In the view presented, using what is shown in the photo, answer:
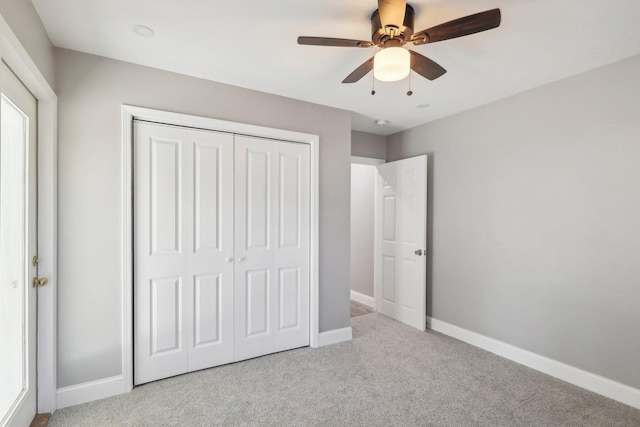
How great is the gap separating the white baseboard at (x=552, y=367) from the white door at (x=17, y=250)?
3675 mm

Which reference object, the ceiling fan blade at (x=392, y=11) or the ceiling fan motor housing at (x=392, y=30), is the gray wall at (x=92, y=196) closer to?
the ceiling fan motor housing at (x=392, y=30)

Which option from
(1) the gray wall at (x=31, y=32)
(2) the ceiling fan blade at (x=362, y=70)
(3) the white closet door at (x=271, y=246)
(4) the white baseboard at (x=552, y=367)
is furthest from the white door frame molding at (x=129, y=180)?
(4) the white baseboard at (x=552, y=367)

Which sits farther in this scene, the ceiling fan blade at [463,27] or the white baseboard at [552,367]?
the white baseboard at [552,367]

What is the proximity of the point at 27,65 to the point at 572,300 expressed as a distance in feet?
13.3

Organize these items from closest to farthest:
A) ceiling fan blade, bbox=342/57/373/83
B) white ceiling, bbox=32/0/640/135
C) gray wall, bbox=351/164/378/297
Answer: white ceiling, bbox=32/0/640/135 < ceiling fan blade, bbox=342/57/373/83 < gray wall, bbox=351/164/378/297

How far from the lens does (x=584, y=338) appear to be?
252 centimetres

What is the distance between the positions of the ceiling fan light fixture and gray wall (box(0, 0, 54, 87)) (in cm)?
175

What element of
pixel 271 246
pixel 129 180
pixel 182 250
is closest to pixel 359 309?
pixel 271 246

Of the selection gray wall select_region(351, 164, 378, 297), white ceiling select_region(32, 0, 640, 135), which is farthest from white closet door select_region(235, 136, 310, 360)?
gray wall select_region(351, 164, 378, 297)

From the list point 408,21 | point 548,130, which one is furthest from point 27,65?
point 548,130

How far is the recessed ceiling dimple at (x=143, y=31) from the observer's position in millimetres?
1968

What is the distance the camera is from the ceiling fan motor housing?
5.49 feet

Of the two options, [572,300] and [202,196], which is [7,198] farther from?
[572,300]

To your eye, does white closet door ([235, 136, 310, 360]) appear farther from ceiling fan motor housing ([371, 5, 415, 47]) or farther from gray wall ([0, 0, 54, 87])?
ceiling fan motor housing ([371, 5, 415, 47])
